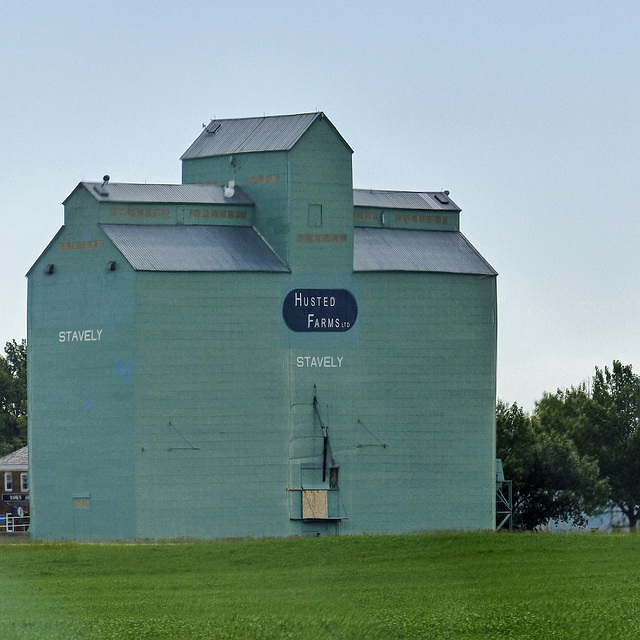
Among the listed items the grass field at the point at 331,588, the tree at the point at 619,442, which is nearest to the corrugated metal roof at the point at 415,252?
the grass field at the point at 331,588

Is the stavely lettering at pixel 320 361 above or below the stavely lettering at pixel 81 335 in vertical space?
below

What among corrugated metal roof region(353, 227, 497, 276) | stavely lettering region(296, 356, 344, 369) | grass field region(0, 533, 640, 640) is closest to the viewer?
grass field region(0, 533, 640, 640)

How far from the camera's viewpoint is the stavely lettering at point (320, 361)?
71188 mm

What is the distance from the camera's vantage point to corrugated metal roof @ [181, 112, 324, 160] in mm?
73562

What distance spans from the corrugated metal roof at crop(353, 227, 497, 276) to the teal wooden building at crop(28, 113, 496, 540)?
14cm

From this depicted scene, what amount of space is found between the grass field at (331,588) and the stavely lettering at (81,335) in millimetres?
9493

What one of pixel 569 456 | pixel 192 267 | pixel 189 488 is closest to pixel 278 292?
pixel 192 267

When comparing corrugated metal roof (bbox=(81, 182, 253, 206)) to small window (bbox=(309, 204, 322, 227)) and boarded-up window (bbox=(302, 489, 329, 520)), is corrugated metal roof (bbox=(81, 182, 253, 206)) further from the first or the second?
boarded-up window (bbox=(302, 489, 329, 520))

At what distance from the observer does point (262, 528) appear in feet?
230

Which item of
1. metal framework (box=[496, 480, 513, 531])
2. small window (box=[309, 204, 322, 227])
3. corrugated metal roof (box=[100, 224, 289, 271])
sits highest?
small window (box=[309, 204, 322, 227])

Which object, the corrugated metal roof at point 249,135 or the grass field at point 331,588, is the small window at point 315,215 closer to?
the corrugated metal roof at point 249,135

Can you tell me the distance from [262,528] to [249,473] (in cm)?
236

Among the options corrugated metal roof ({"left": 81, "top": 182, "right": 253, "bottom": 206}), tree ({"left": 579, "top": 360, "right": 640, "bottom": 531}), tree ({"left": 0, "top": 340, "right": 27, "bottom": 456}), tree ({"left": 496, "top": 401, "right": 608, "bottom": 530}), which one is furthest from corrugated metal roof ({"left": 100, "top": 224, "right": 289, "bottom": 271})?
tree ({"left": 0, "top": 340, "right": 27, "bottom": 456})

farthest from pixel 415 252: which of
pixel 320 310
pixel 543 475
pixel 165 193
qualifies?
pixel 543 475
